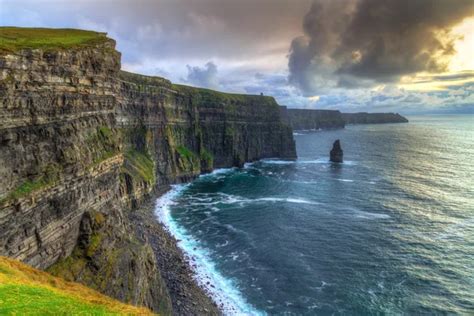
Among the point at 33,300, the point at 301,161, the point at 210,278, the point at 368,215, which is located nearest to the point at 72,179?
the point at 33,300

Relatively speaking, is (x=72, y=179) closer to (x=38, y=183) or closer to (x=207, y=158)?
(x=38, y=183)

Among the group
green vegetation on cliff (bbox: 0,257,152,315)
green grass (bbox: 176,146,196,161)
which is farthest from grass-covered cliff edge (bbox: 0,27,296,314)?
green grass (bbox: 176,146,196,161)

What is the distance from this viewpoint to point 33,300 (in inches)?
762

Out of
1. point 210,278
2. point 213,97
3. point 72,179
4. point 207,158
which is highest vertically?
point 213,97

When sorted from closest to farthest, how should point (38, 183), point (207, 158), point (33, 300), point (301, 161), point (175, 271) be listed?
point (33, 300), point (38, 183), point (175, 271), point (207, 158), point (301, 161)

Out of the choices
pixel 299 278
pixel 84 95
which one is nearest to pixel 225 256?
pixel 299 278

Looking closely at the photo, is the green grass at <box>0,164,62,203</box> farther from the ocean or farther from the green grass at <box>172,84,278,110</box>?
the green grass at <box>172,84,278,110</box>

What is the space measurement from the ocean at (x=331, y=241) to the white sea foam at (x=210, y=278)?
0.19 m

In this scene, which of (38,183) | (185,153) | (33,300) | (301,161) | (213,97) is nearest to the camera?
(33,300)

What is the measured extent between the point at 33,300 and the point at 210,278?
124 ft

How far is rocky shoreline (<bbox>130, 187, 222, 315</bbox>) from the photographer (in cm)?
4691

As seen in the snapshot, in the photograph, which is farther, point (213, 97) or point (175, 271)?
point (213, 97)

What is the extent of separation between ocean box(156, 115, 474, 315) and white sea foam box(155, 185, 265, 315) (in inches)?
7.4

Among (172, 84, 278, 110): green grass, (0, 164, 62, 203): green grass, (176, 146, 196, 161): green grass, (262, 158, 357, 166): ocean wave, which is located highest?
(172, 84, 278, 110): green grass
